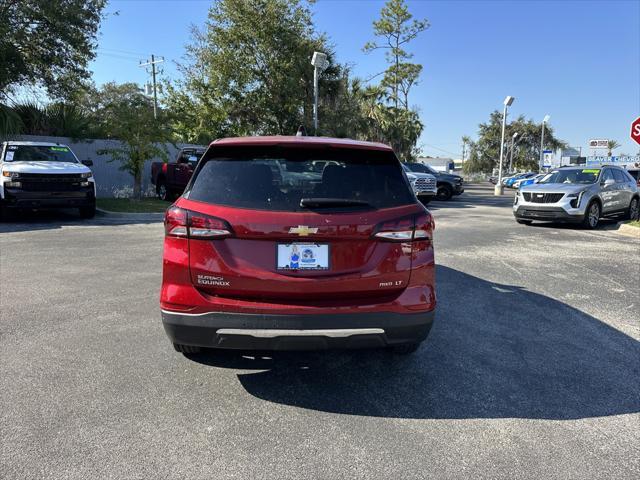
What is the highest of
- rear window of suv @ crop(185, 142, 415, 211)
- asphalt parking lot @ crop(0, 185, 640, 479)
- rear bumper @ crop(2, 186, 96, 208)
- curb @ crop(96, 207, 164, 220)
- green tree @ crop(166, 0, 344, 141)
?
green tree @ crop(166, 0, 344, 141)

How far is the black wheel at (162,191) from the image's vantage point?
1856cm

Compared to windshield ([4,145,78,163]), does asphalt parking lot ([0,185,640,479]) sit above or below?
below

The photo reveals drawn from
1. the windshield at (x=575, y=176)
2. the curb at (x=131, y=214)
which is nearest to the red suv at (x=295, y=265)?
the curb at (x=131, y=214)

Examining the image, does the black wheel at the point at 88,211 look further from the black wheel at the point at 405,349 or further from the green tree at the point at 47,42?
the black wheel at the point at 405,349

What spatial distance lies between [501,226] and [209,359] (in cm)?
1131

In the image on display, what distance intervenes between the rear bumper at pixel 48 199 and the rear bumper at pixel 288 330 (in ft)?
34.5

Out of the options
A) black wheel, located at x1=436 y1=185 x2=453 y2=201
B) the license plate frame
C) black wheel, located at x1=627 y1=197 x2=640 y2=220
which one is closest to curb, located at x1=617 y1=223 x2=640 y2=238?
black wheel, located at x1=627 y1=197 x2=640 y2=220

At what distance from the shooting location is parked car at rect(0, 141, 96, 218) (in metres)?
11.6

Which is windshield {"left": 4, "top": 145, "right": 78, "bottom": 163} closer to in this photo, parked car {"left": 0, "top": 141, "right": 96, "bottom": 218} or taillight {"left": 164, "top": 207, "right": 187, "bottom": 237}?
parked car {"left": 0, "top": 141, "right": 96, "bottom": 218}

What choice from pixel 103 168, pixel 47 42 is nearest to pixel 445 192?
pixel 103 168

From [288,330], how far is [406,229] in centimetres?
102

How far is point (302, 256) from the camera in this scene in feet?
10.1

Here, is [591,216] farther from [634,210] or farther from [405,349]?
[405,349]

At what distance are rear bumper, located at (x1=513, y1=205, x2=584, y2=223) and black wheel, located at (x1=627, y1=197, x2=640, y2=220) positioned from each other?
146 inches
